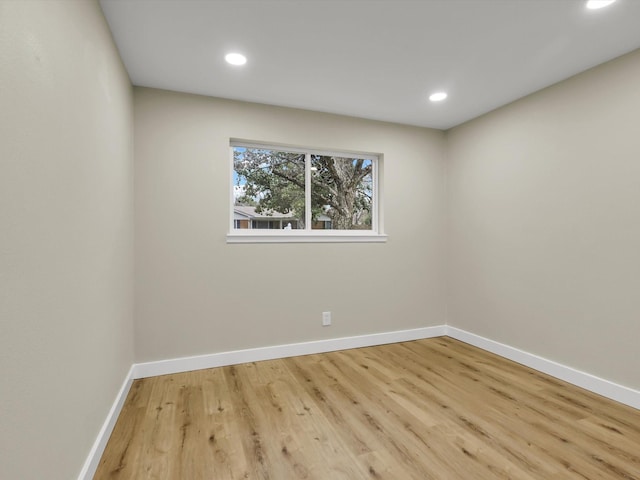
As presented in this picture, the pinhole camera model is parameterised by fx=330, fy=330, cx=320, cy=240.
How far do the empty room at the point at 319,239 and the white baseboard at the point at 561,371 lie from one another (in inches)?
0.8

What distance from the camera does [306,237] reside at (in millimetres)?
3236

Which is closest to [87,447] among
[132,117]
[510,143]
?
[132,117]

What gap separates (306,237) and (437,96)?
1748 millimetres

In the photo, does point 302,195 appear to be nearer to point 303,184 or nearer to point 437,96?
point 303,184

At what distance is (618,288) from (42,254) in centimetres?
325

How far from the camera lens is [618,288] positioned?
2307 millimetres

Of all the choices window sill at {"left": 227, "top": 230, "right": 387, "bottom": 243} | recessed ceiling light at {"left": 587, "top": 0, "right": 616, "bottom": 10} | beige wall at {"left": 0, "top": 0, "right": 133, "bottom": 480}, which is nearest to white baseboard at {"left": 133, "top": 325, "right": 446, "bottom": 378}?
beige wall at {"left": 0, "top": 0, "right": 133, "bottom": 480}

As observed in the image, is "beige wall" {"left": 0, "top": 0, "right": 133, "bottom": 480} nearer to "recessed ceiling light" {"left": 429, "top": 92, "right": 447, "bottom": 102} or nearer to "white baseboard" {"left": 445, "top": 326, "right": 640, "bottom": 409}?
"recessed ceiling light" {"left": 429, "top": 92, "right": 447, "bottom": 102}

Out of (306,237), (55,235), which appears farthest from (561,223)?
(55,235)

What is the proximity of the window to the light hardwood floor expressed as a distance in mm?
1291

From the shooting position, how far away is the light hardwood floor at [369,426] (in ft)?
5.37

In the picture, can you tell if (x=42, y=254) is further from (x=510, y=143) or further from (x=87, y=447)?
(x=510, y=143)

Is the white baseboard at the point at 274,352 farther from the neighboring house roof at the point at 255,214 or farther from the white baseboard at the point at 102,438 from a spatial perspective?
the neighboring house roof at the point at 255,214

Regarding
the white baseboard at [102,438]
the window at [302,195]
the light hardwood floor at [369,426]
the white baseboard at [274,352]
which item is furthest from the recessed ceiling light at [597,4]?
the white baseboard at [102,438]
